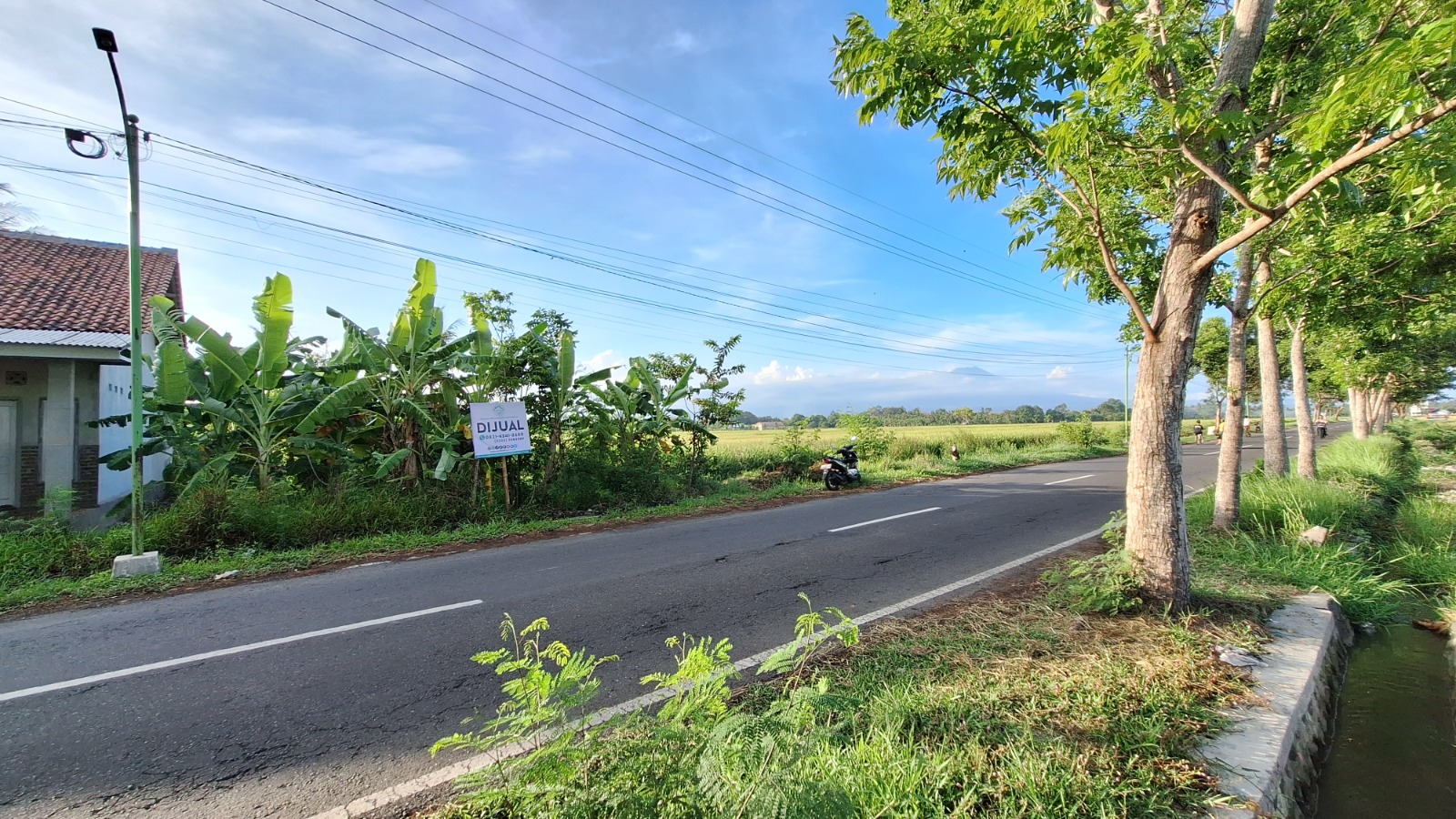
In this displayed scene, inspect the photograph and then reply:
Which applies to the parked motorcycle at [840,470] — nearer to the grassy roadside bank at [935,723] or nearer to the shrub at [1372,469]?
the shrub at [1372,469]

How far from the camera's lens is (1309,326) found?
855cm

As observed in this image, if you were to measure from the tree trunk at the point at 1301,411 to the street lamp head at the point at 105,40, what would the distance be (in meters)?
15.6

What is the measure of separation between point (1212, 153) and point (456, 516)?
9949 mm

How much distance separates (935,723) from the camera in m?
2.68

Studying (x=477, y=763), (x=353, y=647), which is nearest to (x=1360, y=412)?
(x=477, y=763)

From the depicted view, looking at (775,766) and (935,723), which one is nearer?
(775,766)

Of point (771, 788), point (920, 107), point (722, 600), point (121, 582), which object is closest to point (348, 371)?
point (121, 582)

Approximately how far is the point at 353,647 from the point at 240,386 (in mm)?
6631

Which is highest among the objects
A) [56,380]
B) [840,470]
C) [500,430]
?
[56,380]

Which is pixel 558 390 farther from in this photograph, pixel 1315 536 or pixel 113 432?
pixel 1315 536

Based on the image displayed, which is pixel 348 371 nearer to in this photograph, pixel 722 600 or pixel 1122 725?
pixel 722 600

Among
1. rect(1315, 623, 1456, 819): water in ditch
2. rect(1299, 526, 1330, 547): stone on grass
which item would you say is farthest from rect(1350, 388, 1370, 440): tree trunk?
rect(1315, 623, 1456, 819): water in ditch

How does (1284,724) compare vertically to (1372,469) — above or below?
below

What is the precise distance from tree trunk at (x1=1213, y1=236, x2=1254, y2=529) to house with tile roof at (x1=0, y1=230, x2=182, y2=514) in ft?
52.2
